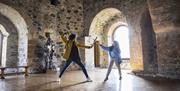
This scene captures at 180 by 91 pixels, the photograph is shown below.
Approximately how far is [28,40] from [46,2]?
1659 millimetres

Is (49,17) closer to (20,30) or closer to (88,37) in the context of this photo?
(20,30)

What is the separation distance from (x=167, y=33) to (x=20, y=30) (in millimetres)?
5195

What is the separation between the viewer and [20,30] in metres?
7.30

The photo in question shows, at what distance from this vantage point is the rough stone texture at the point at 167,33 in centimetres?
461

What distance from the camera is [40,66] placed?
706 cm

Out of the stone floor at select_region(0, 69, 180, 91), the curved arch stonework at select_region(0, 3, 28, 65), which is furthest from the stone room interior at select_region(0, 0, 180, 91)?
the stone floor at select_region(0, 69, 180, 91)

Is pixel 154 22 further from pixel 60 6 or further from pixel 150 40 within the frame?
pixel 60 6

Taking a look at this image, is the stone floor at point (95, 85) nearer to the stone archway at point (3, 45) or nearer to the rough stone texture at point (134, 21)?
the rough stone texture at point (134, 21)

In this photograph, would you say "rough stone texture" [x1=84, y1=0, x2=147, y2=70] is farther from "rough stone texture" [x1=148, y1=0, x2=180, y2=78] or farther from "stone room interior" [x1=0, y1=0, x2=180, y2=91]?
"rough stone texture" [x1=148, y1=0, x2=180, y2=78]

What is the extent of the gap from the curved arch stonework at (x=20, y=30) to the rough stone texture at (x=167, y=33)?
448 centimetres

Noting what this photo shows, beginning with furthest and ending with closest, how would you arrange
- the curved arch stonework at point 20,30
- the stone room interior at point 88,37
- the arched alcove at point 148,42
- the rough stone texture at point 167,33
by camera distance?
the curved arch stonework at point 20,30, the arched alcove at point 148,42, the stone room interior at point 88,37, the rough stone texture at point 167,33

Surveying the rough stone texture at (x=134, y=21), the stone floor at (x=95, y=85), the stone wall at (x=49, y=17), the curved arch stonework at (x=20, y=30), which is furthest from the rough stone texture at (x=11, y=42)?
the rough stone texture at (x=134, y=21)

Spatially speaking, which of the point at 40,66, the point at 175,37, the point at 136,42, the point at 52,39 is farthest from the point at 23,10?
the point at 175,37

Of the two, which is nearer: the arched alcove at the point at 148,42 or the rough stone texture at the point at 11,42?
the arched alcove at the point at 148,42
